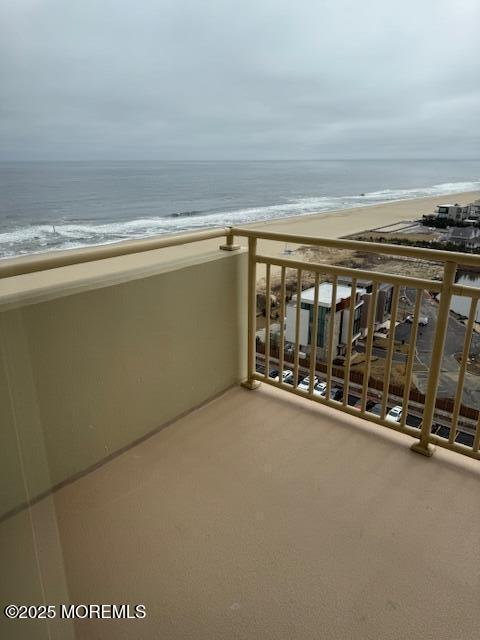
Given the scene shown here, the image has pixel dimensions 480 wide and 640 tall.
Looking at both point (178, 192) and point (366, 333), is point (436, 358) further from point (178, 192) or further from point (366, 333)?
point (178, 192)

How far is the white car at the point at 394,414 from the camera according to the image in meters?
2.15

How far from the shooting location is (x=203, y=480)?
71.9 inches

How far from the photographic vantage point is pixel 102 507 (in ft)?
5.47

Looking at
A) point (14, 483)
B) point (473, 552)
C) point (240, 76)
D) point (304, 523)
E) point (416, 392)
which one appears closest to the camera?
point (14, 483)

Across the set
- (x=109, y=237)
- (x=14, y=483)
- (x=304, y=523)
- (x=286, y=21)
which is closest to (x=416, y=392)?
(x=304, y=523)

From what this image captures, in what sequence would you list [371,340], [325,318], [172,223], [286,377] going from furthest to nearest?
1. [286,377]
2. [325,318]
3. [172,223]
4. [371,340]

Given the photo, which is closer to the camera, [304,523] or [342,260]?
[304,523]

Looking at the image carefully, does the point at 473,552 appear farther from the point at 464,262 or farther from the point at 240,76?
the point at 240,76

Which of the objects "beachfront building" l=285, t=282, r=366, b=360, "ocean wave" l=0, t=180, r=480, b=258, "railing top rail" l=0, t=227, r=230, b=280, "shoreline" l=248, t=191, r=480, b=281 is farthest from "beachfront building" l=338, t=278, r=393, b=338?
"railing top rail" l=0, t=227, r=230, b=280

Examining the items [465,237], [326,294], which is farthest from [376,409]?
[465,237]

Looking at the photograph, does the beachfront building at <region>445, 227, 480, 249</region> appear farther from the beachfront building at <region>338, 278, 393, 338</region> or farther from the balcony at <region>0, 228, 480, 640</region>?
the beachfront building at <region>338, 278, 393, 338</region>

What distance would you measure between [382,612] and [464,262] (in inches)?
49.8

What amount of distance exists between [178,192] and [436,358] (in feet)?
5.40

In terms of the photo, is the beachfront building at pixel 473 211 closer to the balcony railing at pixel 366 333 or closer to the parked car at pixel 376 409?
the balcony railing at pixel 366 333
